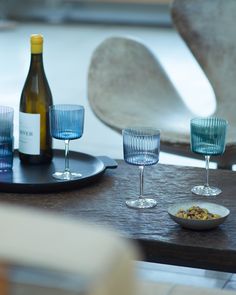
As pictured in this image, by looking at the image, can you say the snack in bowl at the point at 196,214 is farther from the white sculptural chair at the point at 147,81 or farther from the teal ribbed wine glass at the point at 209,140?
the white sculptural chair at the point at 147,81

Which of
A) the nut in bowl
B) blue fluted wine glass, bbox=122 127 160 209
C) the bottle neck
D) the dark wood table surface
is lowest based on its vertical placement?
the dark wood table surface

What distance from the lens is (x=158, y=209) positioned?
1.61 metres

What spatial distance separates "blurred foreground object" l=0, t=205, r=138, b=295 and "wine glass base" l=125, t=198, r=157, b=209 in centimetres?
114

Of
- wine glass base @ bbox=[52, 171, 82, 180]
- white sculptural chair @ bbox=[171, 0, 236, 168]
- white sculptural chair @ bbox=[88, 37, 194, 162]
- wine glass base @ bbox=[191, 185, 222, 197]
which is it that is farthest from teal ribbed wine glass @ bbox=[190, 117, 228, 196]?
white sculptural chair @ bbox=[171, 0, 236, 168]

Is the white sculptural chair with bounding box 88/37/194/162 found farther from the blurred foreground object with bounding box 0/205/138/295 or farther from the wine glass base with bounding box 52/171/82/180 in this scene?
the blurred foreground object with bounding box 0/205/138/295

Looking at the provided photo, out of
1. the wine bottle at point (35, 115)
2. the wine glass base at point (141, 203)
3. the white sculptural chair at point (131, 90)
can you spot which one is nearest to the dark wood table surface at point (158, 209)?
the wine glass base at point (141, 203)

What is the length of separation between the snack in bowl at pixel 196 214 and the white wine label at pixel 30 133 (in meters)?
0.46

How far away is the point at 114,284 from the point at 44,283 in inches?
1.6

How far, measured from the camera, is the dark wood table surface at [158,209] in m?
1.39

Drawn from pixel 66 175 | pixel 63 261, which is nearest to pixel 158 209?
pixel 66 175

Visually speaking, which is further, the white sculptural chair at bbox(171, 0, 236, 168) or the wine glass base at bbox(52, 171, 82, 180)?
the white sculptural chair at bbox(171, 0, 236, 168)

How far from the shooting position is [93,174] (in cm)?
177

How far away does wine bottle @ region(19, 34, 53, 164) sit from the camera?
71.9 inches

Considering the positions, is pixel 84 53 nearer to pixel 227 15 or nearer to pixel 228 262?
pixel 227 15
